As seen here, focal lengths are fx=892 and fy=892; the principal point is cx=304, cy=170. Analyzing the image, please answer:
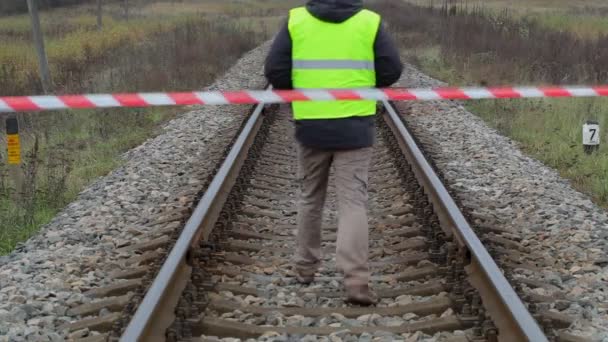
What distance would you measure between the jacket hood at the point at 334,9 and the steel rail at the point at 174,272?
1637mm

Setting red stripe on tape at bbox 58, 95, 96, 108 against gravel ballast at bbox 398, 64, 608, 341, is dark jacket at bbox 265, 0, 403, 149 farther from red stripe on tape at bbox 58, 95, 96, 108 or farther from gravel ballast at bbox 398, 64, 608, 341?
gravel ballast at bbox 398, 64, 608, 341

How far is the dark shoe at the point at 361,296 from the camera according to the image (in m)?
5.00

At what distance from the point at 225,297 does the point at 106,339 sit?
0.96 m

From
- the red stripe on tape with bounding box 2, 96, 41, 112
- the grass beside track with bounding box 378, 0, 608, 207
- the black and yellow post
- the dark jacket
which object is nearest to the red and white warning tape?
the red stripe on tape with bounding box 2, 96, 41, 112

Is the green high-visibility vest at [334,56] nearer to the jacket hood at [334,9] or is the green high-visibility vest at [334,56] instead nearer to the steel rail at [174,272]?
the jacket hood at [334,9]

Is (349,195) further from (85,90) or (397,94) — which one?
(85,90)

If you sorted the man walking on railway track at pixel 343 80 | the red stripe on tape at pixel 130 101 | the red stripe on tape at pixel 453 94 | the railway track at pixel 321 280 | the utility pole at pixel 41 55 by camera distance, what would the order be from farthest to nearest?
the utility pole at pixel 41 55, the red stripe on tape at pixel 453 94, the red stripe on tape at pixel 130 101, the man walking on railway track at pixel 343 80, the railway track at pixel 321 280

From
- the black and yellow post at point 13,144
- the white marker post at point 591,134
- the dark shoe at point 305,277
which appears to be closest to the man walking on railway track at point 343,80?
the dark shoe at point 305,277

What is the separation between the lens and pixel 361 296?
4996 mm

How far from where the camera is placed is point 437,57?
859 inches

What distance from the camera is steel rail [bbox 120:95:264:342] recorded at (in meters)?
4.34

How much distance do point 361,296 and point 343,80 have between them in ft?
3.98

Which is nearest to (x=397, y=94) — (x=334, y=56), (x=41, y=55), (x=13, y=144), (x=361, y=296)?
(x=334, y=56)

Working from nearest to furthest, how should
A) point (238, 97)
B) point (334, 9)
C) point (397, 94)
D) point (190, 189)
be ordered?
point (334, 9), point (397, 94), point (238, 97), point (190, 189)
